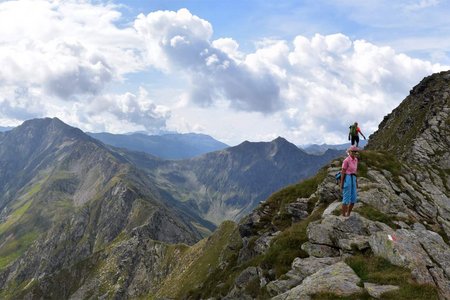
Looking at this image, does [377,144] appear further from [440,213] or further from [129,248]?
[129,248]

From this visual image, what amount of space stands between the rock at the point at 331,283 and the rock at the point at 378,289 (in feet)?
1.42

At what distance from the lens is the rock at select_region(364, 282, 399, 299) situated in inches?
773

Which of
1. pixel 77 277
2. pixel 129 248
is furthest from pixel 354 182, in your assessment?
pixel 77 277

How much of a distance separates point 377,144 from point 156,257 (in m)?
95.4

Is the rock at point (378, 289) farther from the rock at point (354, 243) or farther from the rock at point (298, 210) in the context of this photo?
the rock at point (298, 210)

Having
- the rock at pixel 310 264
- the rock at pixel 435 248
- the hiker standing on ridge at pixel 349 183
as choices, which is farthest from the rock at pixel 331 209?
the rock at pixel 310 264

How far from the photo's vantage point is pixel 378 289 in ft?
65.8

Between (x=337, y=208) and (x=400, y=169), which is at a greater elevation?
(x=400, y=169)

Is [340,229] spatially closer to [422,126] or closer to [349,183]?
[349,183]

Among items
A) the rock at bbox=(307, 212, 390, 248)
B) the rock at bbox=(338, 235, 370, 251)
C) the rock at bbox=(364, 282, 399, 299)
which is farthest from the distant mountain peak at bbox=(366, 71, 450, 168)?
the rock at bbox=(364, 282, 399, 299)

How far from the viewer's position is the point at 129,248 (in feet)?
616

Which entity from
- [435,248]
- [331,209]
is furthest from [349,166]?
[435,248]

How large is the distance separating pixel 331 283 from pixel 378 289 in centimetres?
224

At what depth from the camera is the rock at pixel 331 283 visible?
20.5 m
